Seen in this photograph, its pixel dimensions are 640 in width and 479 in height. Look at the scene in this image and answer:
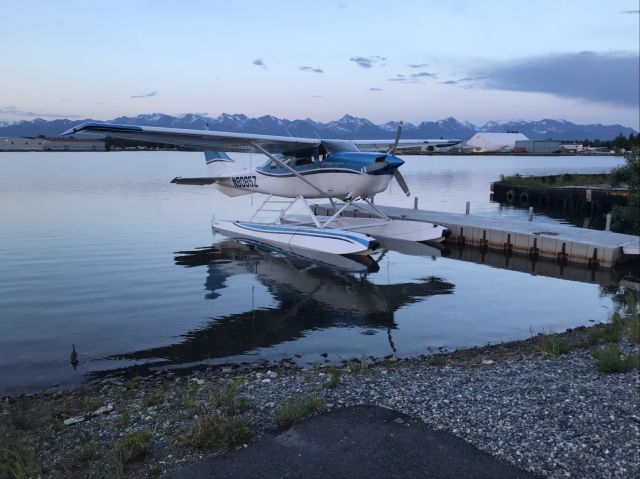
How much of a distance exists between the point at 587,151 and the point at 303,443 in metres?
187

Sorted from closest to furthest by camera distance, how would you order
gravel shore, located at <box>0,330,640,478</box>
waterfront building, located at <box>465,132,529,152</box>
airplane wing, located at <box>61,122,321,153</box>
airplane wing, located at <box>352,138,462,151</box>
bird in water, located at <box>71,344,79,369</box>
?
1. gravel shore, located at <box>0,330,640,478</box>
2. bird in water, located at <box>71,344,79,369</box>
3. airplane wing, located at <box>61,122,321,153</box>
4. airplane wing, located at <box>352,138,462,151</box>
5. waterfront building, located at <box>465,132,529,152</box>

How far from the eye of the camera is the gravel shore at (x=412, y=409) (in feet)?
13.0

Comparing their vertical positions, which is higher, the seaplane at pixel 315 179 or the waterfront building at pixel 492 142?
the waterfront building at pixel 492 142

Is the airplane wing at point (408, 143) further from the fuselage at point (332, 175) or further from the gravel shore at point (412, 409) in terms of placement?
the gravel shore at point (412, 409)

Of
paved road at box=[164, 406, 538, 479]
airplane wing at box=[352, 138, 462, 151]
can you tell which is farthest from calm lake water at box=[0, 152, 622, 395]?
airplane wing at box=[352, 138, 462, 151]

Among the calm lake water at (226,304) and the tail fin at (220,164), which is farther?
the tail fin at (220,164)

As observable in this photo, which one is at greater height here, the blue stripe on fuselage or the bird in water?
the blue stripe on fuselage

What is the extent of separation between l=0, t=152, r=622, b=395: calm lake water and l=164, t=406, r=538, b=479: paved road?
3.38m

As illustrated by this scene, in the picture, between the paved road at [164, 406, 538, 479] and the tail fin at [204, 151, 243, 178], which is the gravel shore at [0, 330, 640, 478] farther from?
the tail fin at [204, 151, 243, 178]

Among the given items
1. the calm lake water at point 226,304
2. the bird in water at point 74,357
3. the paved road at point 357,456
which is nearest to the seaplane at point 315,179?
the calm lake water at point 226,304

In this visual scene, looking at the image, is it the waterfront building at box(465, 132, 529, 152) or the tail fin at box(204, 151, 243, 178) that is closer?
the tail fin at box(204, 151, 243, 178)

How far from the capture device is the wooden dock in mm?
14102

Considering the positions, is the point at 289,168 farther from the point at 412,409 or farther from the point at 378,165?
the point at 412,409

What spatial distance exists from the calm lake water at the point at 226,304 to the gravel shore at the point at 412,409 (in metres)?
1.31
